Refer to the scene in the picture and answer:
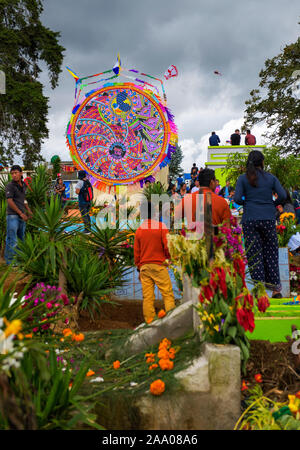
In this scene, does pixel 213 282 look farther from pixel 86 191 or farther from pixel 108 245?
pixel 86 191

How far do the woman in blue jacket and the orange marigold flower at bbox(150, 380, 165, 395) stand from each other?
207cm

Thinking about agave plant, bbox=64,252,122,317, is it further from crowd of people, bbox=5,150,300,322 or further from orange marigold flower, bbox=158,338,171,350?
orange marigold flower, bbox=158,338,171,350

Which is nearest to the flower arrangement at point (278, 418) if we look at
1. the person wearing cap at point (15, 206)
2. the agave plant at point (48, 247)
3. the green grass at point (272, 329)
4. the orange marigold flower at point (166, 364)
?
the orange marigold flower at point (166, 364)

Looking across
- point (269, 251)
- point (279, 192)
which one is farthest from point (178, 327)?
point (279, 192)

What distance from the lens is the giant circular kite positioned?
882 centimetres

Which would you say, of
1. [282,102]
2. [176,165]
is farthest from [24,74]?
[176,165]

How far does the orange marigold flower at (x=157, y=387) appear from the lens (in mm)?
2754

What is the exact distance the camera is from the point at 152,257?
494 centimetres

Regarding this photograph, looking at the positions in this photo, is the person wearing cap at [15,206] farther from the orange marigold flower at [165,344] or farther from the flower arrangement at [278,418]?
the flower arrangement at [278,418]

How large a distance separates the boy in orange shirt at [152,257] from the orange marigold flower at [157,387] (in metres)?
2.12

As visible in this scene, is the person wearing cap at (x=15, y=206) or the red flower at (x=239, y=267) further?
the person wearing cap at (x=15, y=206)

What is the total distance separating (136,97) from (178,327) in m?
6.52

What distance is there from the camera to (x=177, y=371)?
9.51 ft
